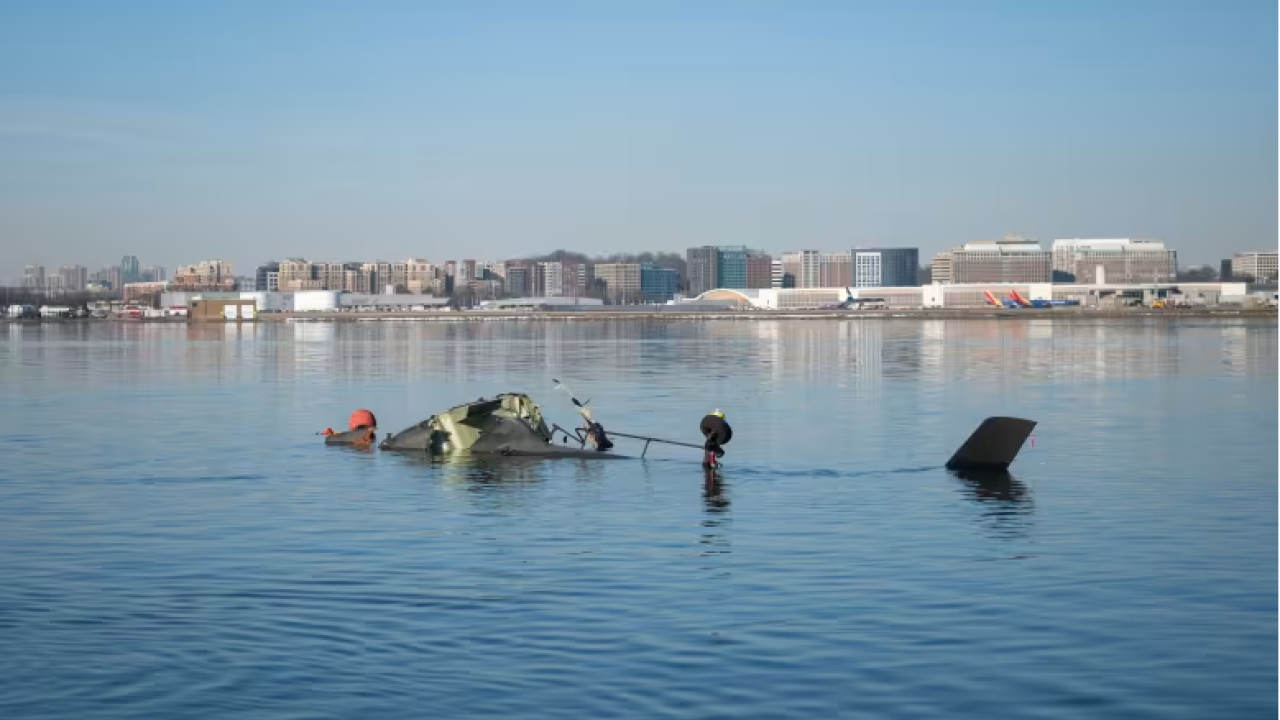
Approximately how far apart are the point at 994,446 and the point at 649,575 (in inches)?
722

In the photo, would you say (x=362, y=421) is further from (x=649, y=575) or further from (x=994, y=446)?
(x=649, y=575)

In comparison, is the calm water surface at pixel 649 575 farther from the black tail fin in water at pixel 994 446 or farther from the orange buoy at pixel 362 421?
the orange buoy at pixel 362 421

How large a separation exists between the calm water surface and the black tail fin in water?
55.0 inches

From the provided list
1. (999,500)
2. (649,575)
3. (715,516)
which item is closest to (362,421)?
(715,516)

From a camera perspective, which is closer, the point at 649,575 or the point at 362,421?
the point at 649,575

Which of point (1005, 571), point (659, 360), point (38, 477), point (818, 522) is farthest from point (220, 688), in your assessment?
point (659, 360)

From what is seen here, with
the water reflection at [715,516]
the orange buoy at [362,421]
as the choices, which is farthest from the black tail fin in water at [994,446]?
the orange buoy at [362,421]

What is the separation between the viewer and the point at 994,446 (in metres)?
42.1

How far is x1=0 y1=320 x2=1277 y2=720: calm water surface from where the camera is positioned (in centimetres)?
1884

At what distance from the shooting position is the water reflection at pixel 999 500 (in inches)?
1270

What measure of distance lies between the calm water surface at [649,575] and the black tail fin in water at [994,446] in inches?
55.0

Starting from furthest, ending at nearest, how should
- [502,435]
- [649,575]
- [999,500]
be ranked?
[502,435] → [999,500] → [649,575]

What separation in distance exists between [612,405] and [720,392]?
453 inches

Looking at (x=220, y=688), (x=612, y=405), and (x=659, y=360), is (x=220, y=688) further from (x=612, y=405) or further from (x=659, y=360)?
(x=659, y=360)
